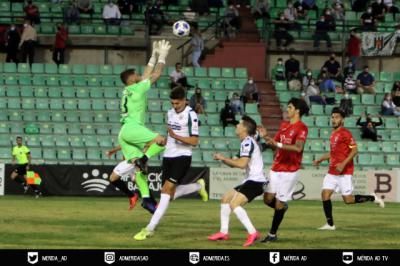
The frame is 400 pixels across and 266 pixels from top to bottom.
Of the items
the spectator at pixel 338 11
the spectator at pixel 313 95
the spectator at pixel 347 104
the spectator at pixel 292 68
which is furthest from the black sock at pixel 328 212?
the spectator at pixel 338 11

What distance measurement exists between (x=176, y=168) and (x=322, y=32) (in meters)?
27.1

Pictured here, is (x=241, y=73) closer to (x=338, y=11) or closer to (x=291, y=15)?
(x=291, y=15)

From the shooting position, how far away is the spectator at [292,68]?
143 ft

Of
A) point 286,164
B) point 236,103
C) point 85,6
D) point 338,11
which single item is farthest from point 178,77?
point 286,164

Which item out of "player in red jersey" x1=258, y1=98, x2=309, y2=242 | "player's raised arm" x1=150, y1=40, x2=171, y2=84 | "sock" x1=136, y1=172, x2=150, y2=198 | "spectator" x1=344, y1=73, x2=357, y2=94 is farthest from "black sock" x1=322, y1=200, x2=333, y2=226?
"spectator" x1=344, y1=73, x2=357, y2=94

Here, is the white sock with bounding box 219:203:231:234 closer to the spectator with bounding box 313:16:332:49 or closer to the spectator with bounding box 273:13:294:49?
the spectator with bounding box 273:13:294:49

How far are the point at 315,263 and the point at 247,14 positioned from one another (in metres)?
32.3

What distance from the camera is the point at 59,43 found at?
42.7m

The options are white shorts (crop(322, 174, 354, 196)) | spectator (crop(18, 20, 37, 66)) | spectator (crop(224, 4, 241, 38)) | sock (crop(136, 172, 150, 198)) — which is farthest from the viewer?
spectator (crop(224, 4, 241, 38))

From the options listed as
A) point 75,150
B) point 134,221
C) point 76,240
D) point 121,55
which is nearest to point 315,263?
point 76,240

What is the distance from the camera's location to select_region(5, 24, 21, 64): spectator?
139ft

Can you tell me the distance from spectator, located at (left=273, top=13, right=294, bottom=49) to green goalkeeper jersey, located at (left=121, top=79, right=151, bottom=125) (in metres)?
25.0

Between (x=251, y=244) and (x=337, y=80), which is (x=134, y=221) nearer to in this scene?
(x=251, y=244)

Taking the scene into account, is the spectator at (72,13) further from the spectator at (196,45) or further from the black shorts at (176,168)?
the black shorts at (176,168)
